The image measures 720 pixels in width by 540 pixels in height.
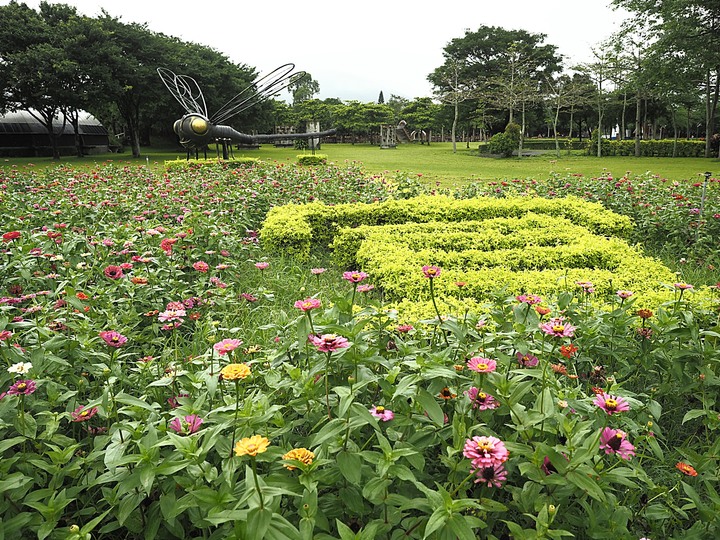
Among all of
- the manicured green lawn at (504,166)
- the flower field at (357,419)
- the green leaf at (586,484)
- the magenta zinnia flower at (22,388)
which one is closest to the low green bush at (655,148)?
the manicured green lawn at (504,166)

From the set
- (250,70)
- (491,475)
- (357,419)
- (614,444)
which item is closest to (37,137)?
(250,70)

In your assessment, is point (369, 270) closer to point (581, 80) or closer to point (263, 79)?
point (263, 79)

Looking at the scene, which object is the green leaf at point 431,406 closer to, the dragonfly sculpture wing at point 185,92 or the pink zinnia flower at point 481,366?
the pink zinnia flower at point 481,366

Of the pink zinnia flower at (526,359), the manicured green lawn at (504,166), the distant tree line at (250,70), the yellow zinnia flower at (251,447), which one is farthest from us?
the distant tree line at (250,70)

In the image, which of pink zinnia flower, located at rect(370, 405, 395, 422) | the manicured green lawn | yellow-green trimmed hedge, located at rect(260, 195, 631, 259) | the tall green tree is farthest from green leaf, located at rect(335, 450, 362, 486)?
the tall green tree

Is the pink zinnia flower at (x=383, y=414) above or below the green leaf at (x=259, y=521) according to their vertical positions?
above

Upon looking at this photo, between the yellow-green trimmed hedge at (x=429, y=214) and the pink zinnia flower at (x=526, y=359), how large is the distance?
378 centimetres

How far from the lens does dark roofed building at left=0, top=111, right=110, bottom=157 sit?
25.0 meters

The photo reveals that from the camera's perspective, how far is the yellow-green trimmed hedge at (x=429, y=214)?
17.5 feet

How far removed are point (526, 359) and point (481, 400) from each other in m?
0.40

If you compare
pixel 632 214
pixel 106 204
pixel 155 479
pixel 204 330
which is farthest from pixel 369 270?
pixel 632 214

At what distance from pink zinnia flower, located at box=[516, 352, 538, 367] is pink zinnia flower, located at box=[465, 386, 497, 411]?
31 cm

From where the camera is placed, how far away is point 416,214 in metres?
5.83

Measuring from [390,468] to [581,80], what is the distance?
33.0 metres
